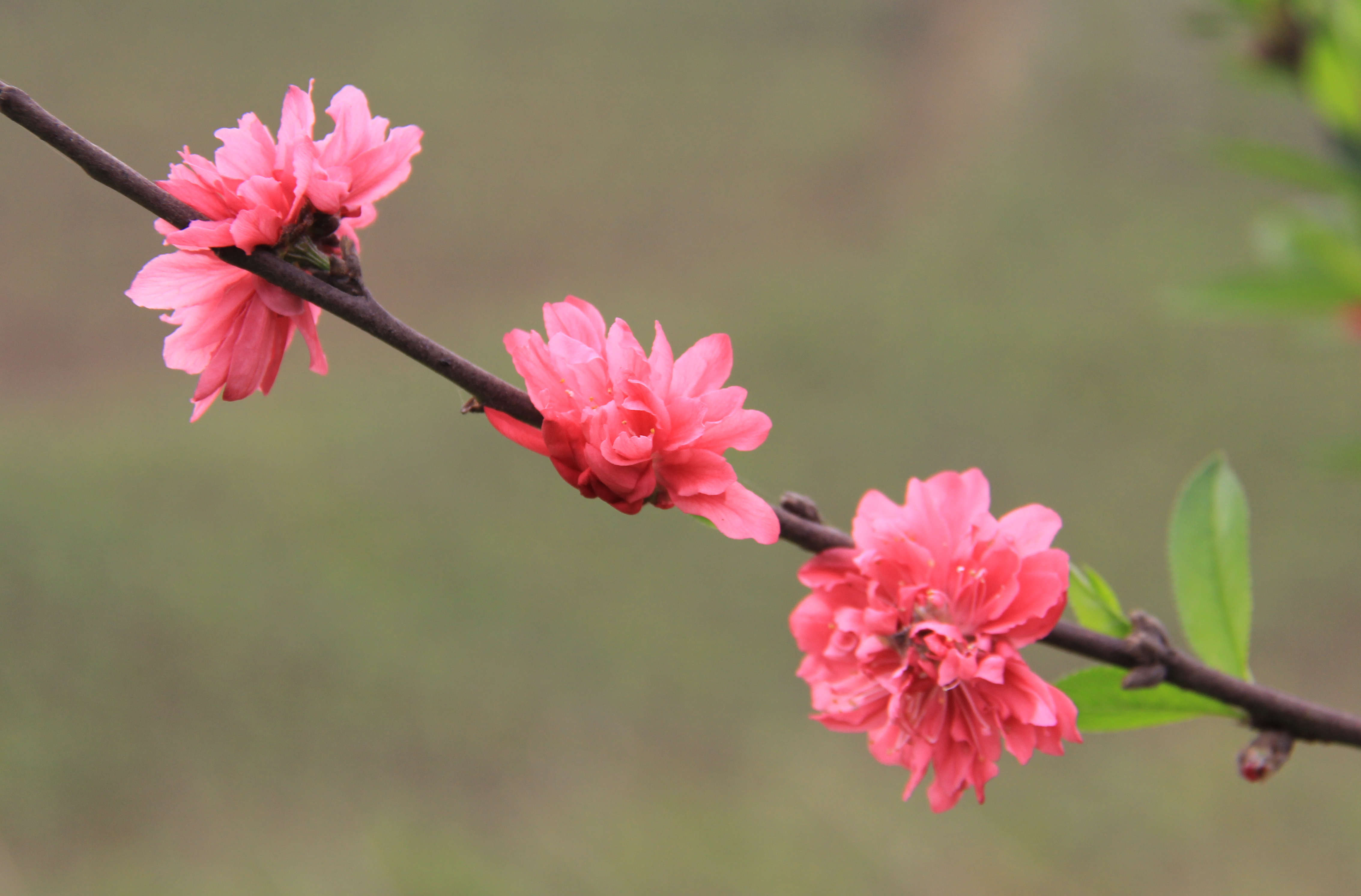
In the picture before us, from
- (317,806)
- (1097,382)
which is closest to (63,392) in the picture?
(317,806)

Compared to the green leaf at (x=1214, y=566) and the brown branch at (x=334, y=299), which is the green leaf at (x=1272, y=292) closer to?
the green leaf at (x=1214, y=566)

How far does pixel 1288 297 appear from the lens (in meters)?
0.71

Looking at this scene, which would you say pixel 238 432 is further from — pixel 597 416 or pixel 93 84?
pixel 597 416

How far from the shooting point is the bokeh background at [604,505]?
47.3 inches

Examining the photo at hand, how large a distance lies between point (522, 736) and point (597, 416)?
118cm

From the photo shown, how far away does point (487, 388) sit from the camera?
28 cm

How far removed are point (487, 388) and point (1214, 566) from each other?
0.36 m

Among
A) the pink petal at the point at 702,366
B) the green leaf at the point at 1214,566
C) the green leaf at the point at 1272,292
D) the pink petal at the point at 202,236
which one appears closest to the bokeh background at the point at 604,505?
the green leaf at the point at 1272,292

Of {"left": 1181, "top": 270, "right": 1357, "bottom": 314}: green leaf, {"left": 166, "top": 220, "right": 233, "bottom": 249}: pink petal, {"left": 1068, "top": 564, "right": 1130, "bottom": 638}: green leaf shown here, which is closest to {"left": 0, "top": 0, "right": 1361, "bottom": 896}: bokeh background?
{"left": 1181, "top": 270, "right": 1357, "bottom": 314}: green leaf

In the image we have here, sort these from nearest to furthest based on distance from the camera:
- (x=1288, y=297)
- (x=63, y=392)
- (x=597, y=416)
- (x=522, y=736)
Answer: (x=597, y=416), (x=1288, y=297), (x=522, y=736), (x=63, y=392)

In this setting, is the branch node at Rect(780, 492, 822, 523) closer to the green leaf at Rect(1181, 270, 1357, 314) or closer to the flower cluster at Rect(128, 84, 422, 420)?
the flower cluster at Rect(128, 84, 422, 420)

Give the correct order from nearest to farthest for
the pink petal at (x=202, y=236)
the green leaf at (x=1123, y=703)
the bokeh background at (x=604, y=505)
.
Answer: the pink petal at (x=202, y=236) → the green leaf at (x=1123, y=703) → the bokeh background at (x=604, y=505)

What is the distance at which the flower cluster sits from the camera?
0.89 ft

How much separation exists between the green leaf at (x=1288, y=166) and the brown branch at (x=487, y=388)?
1.41 ft
